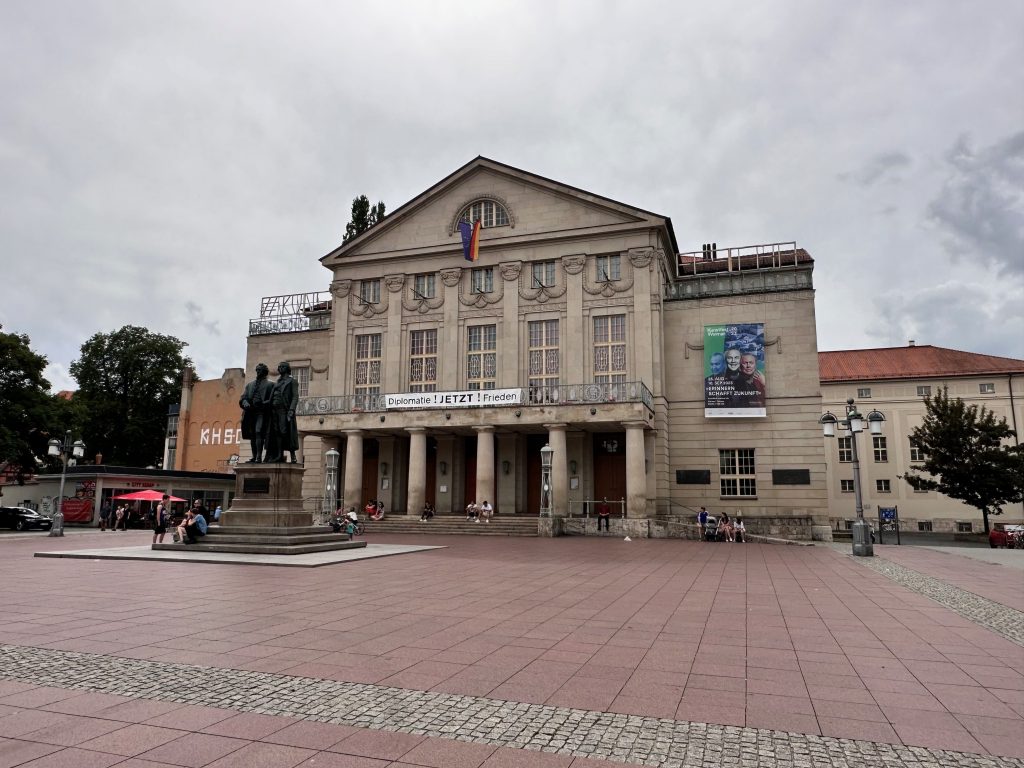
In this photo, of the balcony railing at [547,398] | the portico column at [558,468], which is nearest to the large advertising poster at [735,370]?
the balcony railing at [547,398]

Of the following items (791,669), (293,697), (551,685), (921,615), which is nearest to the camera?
(293,697)

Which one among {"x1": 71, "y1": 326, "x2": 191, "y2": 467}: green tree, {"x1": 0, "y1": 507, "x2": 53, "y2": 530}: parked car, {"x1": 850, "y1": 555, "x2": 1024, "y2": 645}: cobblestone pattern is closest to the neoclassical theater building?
{"x1": 0, "y1": 507, "x2": 53, "y2": 530}: parked car

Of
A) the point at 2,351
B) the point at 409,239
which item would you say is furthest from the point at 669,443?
the point at 2,351

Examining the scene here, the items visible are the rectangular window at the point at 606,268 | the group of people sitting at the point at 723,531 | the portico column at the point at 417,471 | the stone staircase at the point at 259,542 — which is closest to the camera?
the stone staircase at the point at 259,542

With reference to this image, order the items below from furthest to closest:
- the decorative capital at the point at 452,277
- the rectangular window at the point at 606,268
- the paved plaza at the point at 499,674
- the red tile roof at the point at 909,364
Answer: the red tile roof at the point at 909,364 < the decorative capital at the point at 452,277 < the rectangular window at the point at 606,268 < the paved plaza at the point at 499,674

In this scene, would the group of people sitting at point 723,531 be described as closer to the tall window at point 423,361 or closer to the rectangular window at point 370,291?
the tall window at point 423,361

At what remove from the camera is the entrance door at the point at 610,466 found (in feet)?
120

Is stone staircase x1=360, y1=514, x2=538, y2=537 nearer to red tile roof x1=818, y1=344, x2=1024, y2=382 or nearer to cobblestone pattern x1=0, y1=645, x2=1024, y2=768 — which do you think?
cobblestone pattern x1=0, y1=645, x2=1024, y2=768

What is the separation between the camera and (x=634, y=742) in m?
4.89

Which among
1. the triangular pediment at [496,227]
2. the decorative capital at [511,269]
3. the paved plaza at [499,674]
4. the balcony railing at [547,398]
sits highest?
the triangular pediment at [496,227]

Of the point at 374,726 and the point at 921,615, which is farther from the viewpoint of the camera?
the point at 921,615

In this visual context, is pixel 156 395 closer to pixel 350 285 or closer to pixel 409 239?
pixel 350 285

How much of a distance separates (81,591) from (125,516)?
2869 cm

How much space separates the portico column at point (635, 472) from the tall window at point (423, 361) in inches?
503
